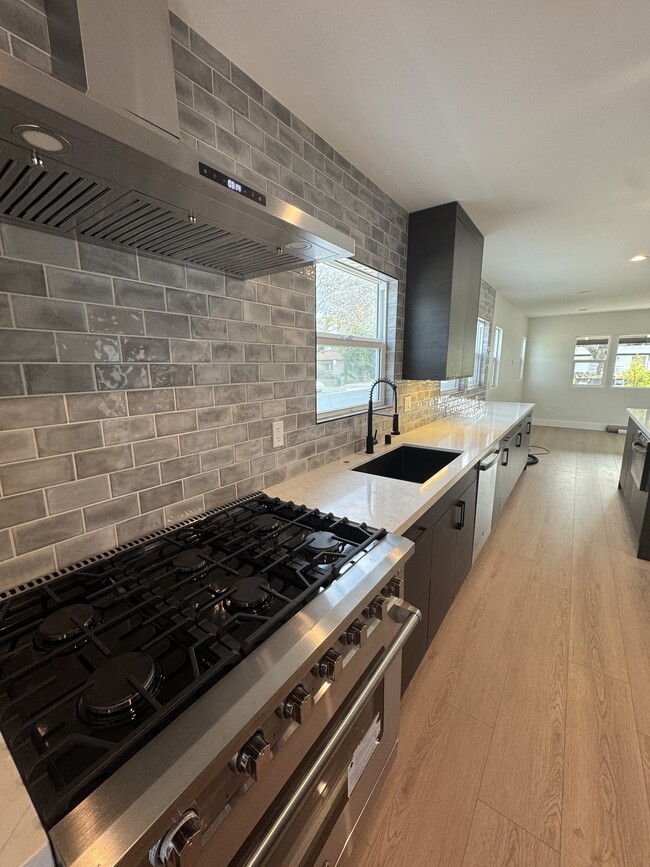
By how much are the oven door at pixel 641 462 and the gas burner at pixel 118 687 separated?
3506 mm

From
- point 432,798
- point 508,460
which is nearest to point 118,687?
point 432,798

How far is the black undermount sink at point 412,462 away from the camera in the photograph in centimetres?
223

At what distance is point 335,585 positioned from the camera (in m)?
0.91

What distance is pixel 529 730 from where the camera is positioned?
58.7 inches

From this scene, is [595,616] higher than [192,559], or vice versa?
[192,559]

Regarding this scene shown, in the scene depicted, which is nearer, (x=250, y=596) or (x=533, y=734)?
(x=250, y=596)

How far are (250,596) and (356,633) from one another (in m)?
0.28

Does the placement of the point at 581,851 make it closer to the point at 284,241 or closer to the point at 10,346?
the point at 284,241

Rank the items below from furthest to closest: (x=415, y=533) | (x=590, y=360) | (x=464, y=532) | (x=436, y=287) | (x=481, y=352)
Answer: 1. (x=590, y=360)
2. (x=481, y=352)
3. (x=436, y=287)
4. (x=464, y=532)
5. (x=415, y=533)

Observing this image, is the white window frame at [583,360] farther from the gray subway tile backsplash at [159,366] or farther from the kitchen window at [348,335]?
the gray subway tile backsplash at [159,366]

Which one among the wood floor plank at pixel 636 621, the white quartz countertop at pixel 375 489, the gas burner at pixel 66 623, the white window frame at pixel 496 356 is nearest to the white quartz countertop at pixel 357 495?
the white quartz countertop at pixel 375 489

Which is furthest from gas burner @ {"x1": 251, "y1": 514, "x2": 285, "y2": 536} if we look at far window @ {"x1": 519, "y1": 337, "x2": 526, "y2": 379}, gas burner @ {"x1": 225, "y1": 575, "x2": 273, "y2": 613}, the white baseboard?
the white baseboard

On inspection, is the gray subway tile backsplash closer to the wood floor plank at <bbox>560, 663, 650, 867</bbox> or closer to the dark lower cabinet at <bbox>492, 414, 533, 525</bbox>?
the wood floor plank at <bbox>560, 663, 650, 867</bbox>

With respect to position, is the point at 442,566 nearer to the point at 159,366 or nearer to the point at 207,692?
the point at 207,692
